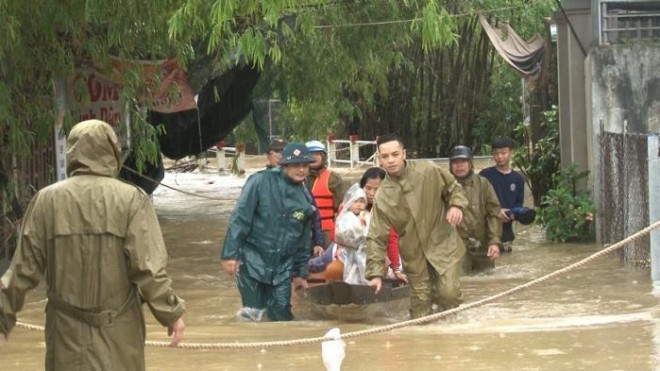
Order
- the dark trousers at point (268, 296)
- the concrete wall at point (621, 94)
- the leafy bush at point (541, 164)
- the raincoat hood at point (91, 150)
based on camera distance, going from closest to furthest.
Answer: the raincoat hood at point (91, 150)
the dark trousers at point (268, 296)
the concrete wall at point (621, 94)
the leafy bush at point (541, 164)

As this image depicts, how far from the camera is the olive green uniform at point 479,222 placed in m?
12.6

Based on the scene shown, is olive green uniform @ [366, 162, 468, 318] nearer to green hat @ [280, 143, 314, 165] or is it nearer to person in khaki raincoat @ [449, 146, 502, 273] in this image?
green hat @ [280, 143, 314, 165]

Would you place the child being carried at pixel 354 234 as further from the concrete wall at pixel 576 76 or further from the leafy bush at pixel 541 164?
the leafy bush at pixel 541 164

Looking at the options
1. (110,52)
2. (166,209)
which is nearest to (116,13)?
(110,52)

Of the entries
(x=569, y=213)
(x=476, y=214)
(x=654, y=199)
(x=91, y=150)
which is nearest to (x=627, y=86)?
(x=569, y=213)

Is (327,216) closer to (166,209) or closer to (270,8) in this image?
(270,8)

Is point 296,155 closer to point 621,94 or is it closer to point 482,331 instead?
point 482,331

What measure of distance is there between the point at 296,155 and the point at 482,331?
2.05 m

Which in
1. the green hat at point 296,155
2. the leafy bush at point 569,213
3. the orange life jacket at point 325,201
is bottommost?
the leafy bush at point 569,213

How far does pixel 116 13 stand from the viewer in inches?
460

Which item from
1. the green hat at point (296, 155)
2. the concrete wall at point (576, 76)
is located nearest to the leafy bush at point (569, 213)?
the concrete wall at point (576, 76)

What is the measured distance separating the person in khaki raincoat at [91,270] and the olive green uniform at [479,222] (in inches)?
257

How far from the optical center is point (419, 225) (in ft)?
32.6

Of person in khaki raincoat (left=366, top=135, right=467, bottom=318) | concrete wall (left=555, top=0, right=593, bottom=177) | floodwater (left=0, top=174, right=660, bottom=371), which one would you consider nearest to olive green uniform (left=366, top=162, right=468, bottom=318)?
person in khaki raincoat (left=366, top=135, right=467, bottom=318)
